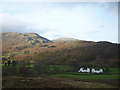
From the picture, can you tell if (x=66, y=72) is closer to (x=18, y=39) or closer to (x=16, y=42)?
(x=16, y=42)

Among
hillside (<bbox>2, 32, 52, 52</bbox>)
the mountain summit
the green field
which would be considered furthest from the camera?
the mountain summit

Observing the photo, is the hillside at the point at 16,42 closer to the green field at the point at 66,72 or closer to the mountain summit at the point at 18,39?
the mountain summit at the point at 18,39

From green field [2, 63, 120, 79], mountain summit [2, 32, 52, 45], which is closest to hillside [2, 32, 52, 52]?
mountain summit [2, 32, 52, 45]

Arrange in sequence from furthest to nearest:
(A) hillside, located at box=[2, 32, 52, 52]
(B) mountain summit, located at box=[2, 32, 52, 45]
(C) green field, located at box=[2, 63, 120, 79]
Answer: (B) mountain summit, located at box=[2, 32, 52, 45], (A) hillside, located at box=[2, 32, 52, 52], (C) green field, located at box=[2, 63, 120, 79]

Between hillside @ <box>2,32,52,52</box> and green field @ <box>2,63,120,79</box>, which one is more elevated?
hillside @ <box>2,32,52,52</box>

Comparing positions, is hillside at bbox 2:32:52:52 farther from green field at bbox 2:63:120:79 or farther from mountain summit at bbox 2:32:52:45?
green field at bbox 2:63:120:79

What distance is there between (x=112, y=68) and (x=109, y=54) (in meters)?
2.07

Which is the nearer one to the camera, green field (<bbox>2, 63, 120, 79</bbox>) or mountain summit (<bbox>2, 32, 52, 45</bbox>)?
green field (<bbox>2, 63, 120, 79</bbox>)

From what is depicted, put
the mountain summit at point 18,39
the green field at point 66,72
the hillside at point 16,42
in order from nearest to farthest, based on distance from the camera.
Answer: the green field at point 66,72
the hillside at point 16,42
the mountain summit at point 18,39

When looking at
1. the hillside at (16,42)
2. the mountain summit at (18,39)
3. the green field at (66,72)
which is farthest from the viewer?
the mountain summit at (18,39)

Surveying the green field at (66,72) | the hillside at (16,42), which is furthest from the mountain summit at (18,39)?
the green field at (66,72)

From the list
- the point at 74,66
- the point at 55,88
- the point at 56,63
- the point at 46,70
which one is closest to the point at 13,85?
the point at 55,88

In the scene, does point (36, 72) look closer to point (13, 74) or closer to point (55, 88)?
point (13, 74)

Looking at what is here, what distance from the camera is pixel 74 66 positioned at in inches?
799
